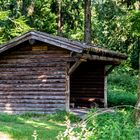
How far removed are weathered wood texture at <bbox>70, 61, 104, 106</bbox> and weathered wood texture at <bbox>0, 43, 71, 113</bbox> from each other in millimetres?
3329

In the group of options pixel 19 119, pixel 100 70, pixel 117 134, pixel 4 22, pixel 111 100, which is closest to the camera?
pixel 117 134

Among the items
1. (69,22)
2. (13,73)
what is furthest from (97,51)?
(69,22)

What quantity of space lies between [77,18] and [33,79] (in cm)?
2185

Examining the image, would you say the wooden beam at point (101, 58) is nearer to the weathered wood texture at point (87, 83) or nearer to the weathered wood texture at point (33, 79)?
the weathered wood texture at point (33, 79)

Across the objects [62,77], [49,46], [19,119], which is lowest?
[19,119]

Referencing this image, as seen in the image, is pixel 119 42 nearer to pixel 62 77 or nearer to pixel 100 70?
pixel 100 70

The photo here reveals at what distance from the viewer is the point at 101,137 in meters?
7.53

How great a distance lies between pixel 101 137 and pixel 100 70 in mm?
14903

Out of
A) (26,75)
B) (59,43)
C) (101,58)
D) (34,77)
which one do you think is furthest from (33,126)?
(101,58)

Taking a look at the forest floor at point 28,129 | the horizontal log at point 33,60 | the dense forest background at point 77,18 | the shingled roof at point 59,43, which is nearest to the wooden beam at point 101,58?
the shingled roof at point 59,43

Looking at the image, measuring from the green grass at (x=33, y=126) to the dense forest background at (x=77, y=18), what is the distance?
548 inches

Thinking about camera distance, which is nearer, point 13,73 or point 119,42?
point 13,73

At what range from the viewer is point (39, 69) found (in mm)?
19266

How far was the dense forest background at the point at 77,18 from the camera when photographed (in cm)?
3334
